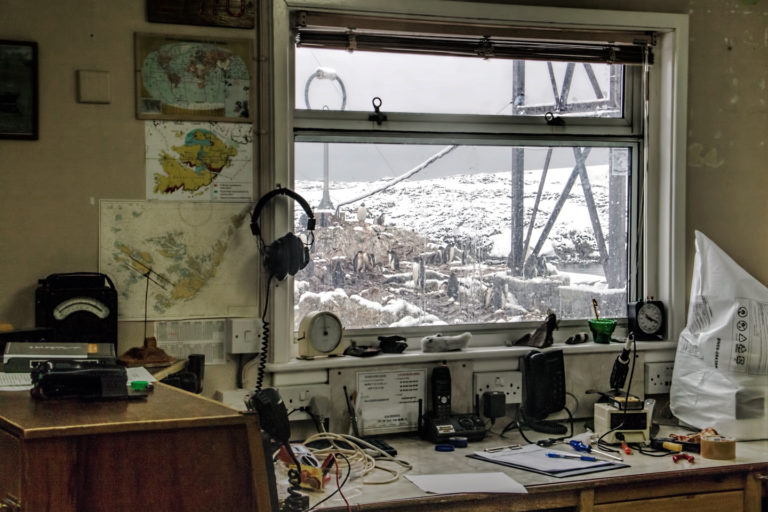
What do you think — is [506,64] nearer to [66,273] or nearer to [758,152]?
[758,152]

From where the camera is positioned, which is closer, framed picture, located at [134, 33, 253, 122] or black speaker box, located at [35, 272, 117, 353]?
black speaker box, located at [35, 272, 117, 353]

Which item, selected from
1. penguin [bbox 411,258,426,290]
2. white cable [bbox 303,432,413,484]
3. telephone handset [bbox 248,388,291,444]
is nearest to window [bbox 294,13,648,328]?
penguin [bbox 411,258,426,290]

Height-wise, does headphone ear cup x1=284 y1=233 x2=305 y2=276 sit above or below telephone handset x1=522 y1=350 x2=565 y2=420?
above

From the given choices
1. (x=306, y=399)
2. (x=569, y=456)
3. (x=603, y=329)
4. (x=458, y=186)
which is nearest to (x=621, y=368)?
(x=603, y=329)

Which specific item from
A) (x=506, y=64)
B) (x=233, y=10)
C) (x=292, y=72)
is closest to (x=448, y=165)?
(x=506, y=64)

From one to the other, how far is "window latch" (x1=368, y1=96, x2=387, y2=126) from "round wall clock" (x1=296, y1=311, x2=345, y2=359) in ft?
2.27

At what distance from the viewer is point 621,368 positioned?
2.83 m

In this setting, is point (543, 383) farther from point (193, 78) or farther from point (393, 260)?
point (193, 78)

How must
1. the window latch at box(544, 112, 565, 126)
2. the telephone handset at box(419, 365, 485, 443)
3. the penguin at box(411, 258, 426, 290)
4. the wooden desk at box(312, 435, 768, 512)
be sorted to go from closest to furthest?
the wooden desk at box(312, 435, 768, 512)
the telephone handset at box(419, 365, 485, 443)
the penguin at box(411, 258, 426, 290)
the window latch at box(544, 112, 565, 126)

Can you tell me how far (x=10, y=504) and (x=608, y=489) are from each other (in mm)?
1698

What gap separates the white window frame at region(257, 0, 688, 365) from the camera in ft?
8.74

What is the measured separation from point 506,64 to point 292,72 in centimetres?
80

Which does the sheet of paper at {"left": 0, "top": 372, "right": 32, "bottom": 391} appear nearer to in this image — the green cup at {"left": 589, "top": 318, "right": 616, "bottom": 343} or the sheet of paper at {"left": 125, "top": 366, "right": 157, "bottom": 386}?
the sheet of paper at {"left": 125, "top": 366, "right": 157, "bottom": 386}

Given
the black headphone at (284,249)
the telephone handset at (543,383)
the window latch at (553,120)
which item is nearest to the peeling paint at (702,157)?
the window latch at (553,120)
